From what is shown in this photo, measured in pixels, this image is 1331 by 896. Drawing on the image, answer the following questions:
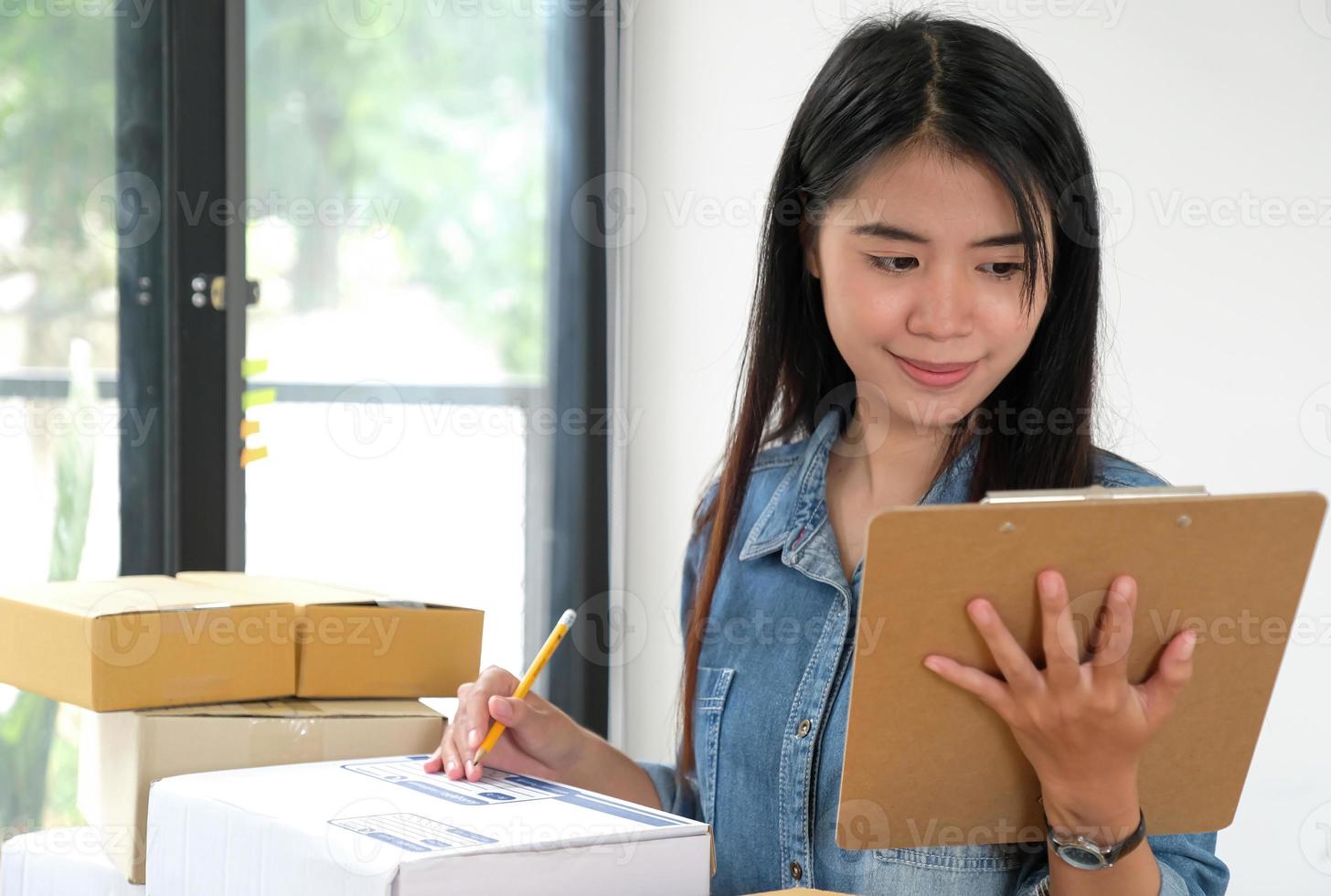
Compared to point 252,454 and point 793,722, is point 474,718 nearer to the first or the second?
point 793,722

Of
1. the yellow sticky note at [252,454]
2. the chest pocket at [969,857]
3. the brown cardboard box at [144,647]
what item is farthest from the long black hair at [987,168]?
the yellow sticky note at [252,454]

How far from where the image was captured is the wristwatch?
77cm

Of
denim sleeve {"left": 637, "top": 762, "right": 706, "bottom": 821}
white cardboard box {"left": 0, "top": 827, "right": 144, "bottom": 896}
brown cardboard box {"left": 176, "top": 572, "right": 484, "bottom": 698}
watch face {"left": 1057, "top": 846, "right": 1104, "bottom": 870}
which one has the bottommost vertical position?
white cardboard box {"left": 0, "top": 827, "right": 144, "bottom": 896}

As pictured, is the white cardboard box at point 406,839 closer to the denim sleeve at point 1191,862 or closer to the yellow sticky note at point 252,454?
the denim sleeve at point 1191,862

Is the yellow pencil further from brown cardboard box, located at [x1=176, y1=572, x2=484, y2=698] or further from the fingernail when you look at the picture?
the fingernail

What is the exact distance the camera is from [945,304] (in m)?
0.92

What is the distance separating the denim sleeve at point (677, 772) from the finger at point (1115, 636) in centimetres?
48

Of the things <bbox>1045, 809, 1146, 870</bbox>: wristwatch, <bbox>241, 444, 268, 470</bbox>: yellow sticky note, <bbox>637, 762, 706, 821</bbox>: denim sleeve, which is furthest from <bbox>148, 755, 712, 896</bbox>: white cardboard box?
<bbox>241, 444, 268, 470</bbox>: yellow sticky note

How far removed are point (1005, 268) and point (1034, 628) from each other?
32cm

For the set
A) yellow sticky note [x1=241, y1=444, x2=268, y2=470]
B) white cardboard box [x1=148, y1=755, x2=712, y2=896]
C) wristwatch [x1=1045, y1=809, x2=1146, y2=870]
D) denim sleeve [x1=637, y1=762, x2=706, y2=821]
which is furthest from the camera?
yellow sticky note [x1=241, y1=444, x2=268, y2=470]

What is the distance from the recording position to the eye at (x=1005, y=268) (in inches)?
36.7

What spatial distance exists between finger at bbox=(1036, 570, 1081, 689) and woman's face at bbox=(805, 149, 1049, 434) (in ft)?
0.92

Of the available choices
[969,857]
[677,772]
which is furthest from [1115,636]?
[677,772]

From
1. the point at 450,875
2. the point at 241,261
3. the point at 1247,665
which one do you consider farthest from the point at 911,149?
the point at 241,261
